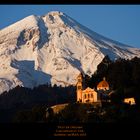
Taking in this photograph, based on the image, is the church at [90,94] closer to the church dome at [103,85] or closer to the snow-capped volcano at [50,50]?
the church dome at [103,85]

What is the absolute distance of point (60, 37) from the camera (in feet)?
274

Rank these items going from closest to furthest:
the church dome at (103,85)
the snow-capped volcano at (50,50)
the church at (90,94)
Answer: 1. the church at (90,94)
2. the church dome at (103,85)
3. the snow-capped volcano at (50,50)

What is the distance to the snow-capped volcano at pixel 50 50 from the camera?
6481 cm

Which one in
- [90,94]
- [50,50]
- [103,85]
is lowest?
[90,94]

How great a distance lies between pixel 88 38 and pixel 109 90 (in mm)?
41274

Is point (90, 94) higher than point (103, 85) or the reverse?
the reverse

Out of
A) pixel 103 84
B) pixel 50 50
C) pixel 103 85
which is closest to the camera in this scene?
pixel 103 85

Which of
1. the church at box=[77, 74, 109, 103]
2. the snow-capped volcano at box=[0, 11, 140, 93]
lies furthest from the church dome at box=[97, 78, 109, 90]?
the snow-capped volcano at box=[0, 11, 140, 93]

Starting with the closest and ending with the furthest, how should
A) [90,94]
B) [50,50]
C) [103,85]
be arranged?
[90,94] < [103,85] < [50,50]

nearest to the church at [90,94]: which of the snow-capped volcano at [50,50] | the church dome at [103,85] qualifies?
the church dome at [103,85]

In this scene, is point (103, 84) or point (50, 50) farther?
point (50, 50)

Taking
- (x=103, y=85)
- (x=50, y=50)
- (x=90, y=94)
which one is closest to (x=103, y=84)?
(x=103, y=85)

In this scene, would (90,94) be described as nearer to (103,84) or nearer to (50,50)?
(103,84)

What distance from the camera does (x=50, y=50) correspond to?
81.8 m
